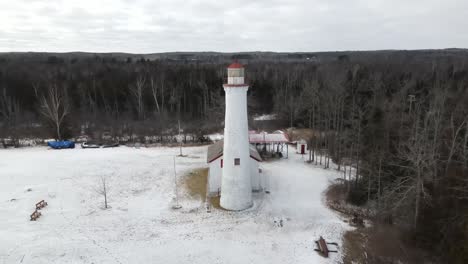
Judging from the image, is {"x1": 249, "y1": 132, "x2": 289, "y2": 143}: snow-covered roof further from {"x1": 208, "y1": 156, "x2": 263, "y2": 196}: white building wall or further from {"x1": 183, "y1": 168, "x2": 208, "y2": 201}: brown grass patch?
{"x1": 208, "y1": 156, "x2": 263, "y2": 196}: white building wall

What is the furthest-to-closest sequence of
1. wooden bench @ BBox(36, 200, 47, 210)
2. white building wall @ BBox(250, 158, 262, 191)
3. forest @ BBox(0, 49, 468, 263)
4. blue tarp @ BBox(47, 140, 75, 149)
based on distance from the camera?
blue tarp @ BBox(47, 140, 75, 149)
white building wall @ BBox(250, 158, 262, 191)
wooden bench @ BBox(36, 200, 47, 210)
forest @ BBox(0, 49, 468, 263)

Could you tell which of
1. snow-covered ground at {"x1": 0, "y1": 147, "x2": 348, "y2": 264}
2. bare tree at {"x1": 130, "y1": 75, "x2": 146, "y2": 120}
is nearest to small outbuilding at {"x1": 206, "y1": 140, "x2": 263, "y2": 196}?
snow-covered ground at {"x1": 0, "y1": 147, "x2": 348, "y2": 264}

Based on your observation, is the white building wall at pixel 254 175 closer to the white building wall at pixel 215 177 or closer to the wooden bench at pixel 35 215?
the white building wall at pixel 215 177

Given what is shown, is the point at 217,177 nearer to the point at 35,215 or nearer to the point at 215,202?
the point at 215,202

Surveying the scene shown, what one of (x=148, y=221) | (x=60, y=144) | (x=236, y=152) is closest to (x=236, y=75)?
(x=236, y=152)

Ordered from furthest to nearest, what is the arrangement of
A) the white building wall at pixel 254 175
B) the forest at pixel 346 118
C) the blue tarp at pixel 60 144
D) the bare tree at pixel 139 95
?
the bare tree at pixel 139 95 → the blue tarp at pixel 60 144 → the white building wall at pixel 254 175 → the forest at pixel 346 118

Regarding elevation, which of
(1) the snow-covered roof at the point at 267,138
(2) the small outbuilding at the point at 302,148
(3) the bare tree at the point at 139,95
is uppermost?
(3) the bare tree at the point at 139,95

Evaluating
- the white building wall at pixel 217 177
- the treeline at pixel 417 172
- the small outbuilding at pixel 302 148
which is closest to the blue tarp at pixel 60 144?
the white building wall at pixel 217 177
